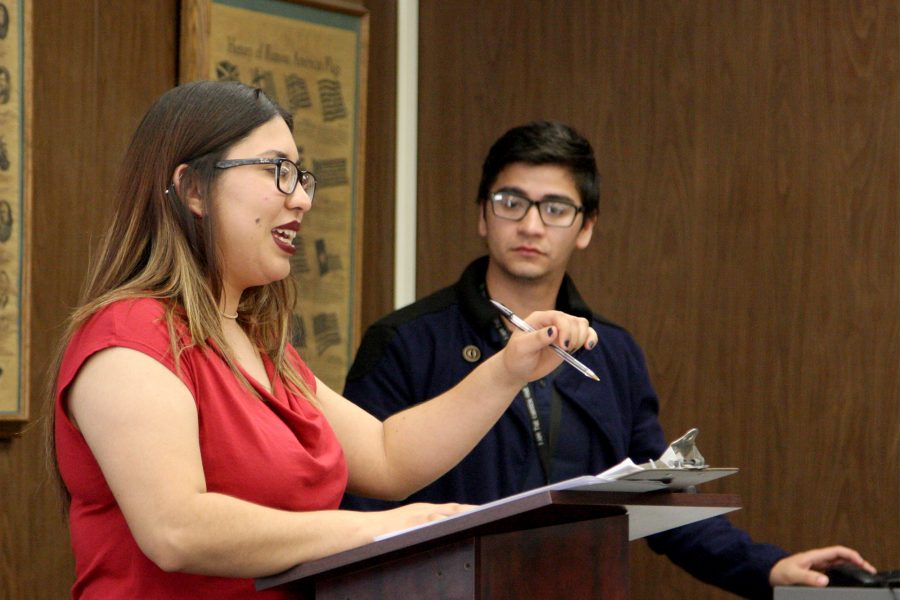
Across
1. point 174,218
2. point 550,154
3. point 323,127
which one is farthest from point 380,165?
point 174,218

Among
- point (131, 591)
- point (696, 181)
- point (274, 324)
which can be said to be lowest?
point (131, 591)

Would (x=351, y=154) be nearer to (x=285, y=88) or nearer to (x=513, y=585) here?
(x=285, y=88)

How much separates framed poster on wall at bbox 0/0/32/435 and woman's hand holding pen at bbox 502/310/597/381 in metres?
1.36

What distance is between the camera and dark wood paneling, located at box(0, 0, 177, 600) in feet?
9.30

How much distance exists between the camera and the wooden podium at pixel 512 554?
134 cm

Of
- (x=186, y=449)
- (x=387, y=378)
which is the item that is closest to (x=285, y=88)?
(x=387, y=378)

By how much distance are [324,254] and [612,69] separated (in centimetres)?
94

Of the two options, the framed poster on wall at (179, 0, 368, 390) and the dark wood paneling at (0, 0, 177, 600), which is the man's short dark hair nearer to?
the framed poster on wall at (179, 0, 368, 390)

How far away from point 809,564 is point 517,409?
2.21 feet

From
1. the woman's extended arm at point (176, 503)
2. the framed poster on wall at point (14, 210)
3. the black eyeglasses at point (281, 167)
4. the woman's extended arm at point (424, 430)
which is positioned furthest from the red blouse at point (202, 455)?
the framed poster on wall at point (14, 210)

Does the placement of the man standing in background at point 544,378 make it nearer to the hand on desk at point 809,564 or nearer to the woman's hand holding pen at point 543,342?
the hand on desk at point 809,564

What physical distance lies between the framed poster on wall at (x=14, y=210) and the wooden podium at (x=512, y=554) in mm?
1431

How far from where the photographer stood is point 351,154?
3.57 metres

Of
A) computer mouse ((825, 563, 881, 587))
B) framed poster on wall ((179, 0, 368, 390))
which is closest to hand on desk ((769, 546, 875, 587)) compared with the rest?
computer mouse ((825, 563, 881, 587))
